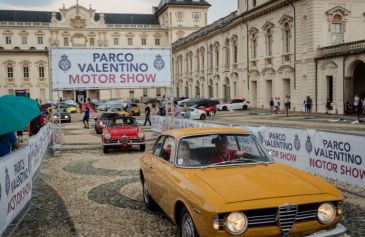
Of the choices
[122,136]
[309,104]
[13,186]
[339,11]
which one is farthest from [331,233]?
[339,11]

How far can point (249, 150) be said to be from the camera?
6.68 metres

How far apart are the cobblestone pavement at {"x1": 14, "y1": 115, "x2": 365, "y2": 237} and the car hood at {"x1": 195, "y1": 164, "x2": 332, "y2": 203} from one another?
1.57 meters

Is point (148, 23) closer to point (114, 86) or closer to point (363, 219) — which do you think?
point (114, 86)

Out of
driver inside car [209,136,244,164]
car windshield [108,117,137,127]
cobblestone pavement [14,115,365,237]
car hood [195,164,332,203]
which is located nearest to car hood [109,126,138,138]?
car windshield [108,117,137,127]

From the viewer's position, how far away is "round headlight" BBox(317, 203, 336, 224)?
4955 mm

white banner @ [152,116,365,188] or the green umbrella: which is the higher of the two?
the green umbrella

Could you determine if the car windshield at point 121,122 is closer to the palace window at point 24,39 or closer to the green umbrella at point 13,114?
the green umbrella at point 13,114

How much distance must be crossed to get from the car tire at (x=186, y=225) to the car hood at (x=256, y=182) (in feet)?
1.69

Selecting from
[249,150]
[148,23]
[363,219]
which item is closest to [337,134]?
[363,219]

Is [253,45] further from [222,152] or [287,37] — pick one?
[222,152]

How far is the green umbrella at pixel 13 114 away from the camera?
7.30 metres

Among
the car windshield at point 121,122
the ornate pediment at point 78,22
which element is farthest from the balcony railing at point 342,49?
the ornate pediment at point 78,22

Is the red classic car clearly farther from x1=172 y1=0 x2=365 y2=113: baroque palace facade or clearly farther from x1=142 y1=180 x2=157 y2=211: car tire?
x1=172 y1=0 x2=365 y2=113: baroque palace facade

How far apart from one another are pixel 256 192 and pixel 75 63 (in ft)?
Result: 50.9
